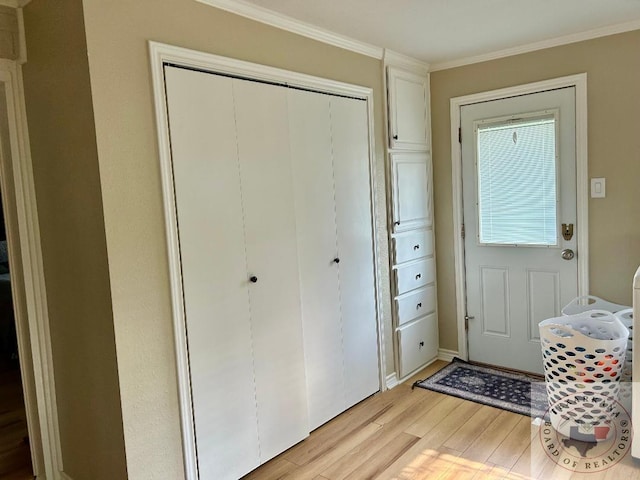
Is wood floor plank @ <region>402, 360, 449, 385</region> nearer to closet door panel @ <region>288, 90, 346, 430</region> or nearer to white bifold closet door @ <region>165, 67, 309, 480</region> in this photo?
closet door panel @ <region>288, 90, 346, 430</region>

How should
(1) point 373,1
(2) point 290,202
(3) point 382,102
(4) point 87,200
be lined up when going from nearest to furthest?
(4) point 87,200, (1) point 373,1, (2) point 290,202, (3) point 382,102

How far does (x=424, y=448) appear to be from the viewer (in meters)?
2.55

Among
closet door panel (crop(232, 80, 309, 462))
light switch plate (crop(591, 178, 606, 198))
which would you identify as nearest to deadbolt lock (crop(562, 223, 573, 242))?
light switch plate (crop(591, 178, 606, 198))

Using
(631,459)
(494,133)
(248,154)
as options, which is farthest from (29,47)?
(631,459)

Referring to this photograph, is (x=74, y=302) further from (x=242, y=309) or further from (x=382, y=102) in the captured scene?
(x=382, y=102)

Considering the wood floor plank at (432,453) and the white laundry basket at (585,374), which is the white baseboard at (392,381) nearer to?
the wood floor plank at (432,453)

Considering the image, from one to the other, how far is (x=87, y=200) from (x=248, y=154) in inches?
29.6

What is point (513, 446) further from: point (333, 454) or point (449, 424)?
point (333, 454)

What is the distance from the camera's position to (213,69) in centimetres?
215

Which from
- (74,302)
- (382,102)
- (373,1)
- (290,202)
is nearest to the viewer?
(74,302)

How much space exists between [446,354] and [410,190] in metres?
1.36

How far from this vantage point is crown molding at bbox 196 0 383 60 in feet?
7.26

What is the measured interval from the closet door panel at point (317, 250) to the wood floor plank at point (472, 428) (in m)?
0.71

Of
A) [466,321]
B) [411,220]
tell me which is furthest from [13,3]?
[466,321]
